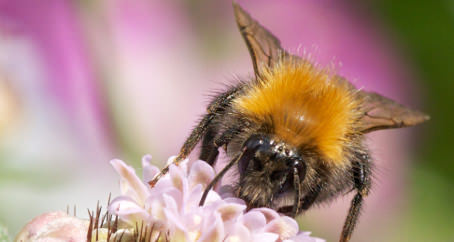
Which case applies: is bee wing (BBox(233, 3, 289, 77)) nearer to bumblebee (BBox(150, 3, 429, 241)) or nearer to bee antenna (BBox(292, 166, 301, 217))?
bumblebee (BBox(150, 3, 429, 241))

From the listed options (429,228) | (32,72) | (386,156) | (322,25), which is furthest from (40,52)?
(429,228)

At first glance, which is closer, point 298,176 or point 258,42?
point 298,176

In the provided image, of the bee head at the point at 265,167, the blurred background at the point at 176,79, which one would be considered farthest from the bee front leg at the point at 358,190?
the blurred background at the point at 176,79

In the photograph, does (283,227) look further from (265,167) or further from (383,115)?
(383,115)

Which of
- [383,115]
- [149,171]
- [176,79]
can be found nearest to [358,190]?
[383,115]

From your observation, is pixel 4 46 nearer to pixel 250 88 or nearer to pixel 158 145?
pixel 158 145

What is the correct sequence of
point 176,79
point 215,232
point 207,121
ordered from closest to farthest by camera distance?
point 215,232 → point 207,121 → point 176,79

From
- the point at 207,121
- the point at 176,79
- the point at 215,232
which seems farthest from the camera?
the point at 176,79

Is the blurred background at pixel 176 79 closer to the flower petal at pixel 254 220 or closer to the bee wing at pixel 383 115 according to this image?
the bee wing at pixel 383 115
